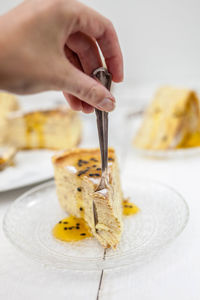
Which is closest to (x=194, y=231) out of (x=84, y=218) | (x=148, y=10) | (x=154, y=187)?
→ (x=154, y=187)

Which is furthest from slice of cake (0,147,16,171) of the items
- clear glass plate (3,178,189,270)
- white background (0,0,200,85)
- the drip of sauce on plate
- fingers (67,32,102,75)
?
white background (0,0,200,85)

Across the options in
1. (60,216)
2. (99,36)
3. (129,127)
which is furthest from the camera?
(129,127)

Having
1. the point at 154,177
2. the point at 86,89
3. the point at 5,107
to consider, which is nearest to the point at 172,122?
the point at 154,177

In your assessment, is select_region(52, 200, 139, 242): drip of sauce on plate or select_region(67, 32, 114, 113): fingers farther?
select_region(52, 200, 139, 242): drip of sauce on plate

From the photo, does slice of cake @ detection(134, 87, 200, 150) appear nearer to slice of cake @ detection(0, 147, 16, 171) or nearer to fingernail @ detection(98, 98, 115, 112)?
slice of cake @ detection(0, 147, 16, 171)

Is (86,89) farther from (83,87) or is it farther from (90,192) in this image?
(90,192)

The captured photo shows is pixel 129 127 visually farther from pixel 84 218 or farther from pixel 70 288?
pixel 70 288

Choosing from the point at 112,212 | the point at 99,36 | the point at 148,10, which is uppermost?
the point at 148,10
